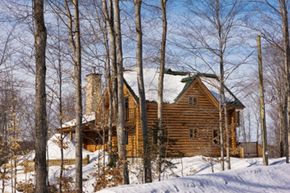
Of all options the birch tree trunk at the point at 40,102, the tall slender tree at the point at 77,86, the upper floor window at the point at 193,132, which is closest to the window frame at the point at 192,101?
the upper floor window at the point at 193,132

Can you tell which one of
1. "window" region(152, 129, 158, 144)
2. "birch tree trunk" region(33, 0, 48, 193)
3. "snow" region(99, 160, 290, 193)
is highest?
"birch tree trunk" region(33, 0, 48, 193)

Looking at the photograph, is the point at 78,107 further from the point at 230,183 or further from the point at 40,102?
the point at 40,102

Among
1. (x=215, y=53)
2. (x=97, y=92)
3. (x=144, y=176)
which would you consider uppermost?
(x=215, y=53)

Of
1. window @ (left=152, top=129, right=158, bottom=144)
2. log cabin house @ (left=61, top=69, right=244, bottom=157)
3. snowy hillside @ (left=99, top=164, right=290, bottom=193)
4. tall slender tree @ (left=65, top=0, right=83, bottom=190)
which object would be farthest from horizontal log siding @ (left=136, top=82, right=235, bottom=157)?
snowy hillside @ (left=99, top=164, right=290, bottom=193)

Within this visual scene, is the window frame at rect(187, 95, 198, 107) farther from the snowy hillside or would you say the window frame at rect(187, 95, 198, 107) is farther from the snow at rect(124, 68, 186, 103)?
the snowy hillside

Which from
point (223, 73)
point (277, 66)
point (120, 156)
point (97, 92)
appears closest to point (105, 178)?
point (120, 156)

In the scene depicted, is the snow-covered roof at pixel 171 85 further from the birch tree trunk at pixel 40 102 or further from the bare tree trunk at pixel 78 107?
the birch tree trunk at pixel 40 102

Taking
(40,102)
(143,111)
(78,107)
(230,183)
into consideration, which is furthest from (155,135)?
(40,102)

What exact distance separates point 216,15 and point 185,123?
37.5ft

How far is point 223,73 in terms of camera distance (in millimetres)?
25062

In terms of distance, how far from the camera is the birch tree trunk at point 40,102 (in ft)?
28.9

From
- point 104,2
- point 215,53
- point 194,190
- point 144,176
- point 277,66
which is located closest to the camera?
point 194,190

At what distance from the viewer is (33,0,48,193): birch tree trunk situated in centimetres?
880

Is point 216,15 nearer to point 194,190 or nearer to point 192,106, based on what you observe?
point 192,106
